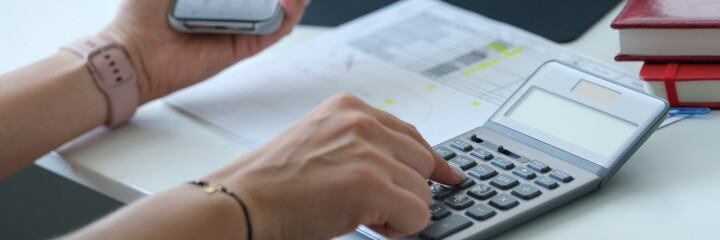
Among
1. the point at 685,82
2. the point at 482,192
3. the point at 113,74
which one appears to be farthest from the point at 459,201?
the point at 113,74

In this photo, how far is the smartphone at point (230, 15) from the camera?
79cm

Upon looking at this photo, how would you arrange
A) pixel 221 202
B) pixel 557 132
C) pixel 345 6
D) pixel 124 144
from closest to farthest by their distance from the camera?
1. pixel 221 202
2. pixel 557 132
3. pixel 124 144
4. pixel 345 6

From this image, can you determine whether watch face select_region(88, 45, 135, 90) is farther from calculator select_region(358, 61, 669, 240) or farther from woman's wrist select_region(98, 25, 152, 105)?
calculator select_region(358, 61, 669, 240)

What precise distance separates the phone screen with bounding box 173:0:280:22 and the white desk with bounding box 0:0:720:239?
0.10 m

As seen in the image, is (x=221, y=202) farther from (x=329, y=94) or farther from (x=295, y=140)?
(x=329, y=94)

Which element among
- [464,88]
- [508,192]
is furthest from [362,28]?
[508,192]

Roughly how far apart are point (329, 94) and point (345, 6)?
238mm

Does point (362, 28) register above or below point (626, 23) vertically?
below

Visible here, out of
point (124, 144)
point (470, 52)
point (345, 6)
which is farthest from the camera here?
point (345, 6)

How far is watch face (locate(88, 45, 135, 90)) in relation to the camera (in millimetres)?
770

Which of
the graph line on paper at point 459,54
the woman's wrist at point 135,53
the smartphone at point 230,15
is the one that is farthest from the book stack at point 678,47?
the woman's wrist at point 135,53

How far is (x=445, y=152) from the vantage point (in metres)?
0.60

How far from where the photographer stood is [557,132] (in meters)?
0.61

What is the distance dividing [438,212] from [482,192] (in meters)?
0.04
